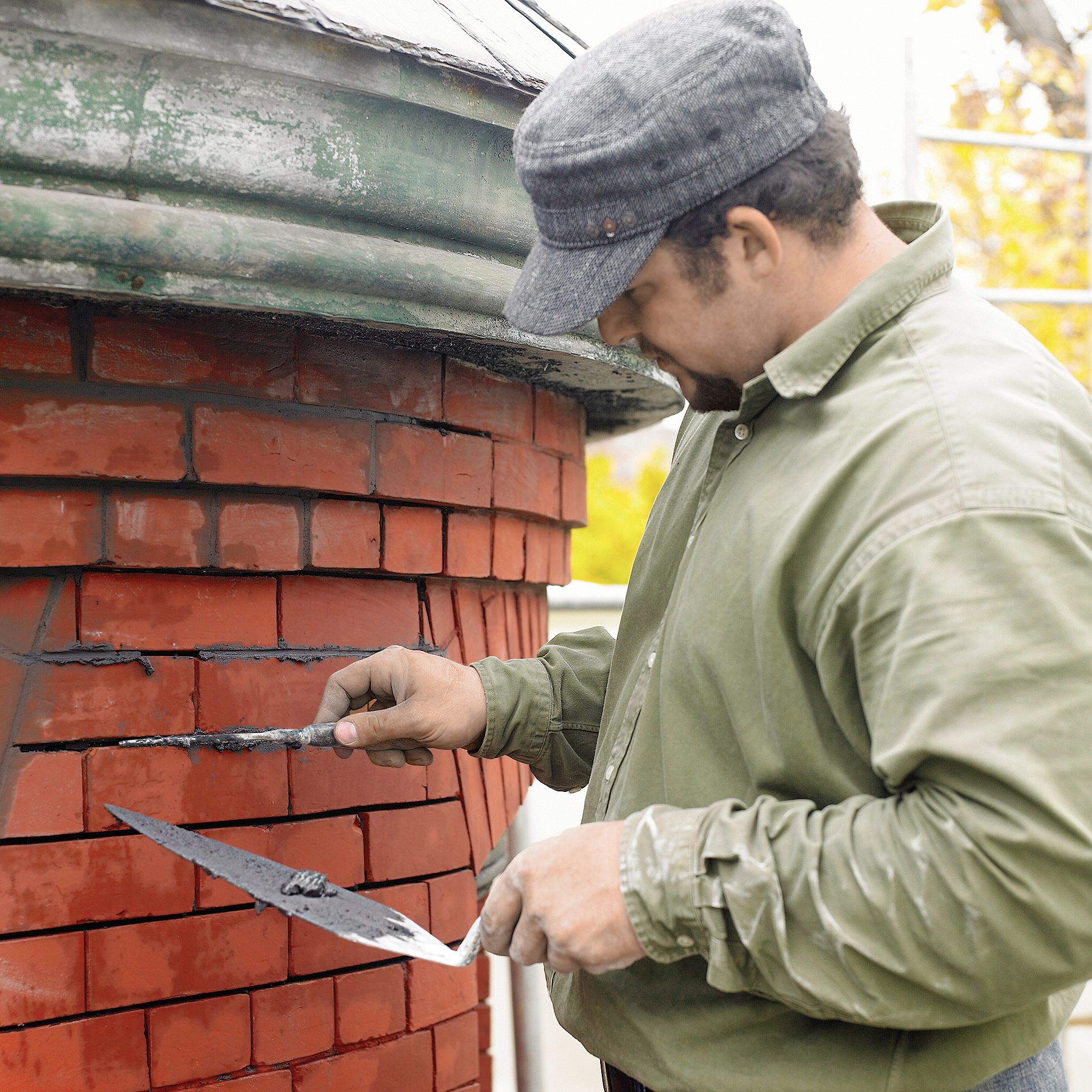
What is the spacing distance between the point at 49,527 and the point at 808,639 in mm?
941

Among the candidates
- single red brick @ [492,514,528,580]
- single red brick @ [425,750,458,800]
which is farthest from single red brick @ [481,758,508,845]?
single red brick @ [492,514,528,580]

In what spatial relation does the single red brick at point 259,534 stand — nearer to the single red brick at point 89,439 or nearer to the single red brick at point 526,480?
the single red brick at point 89,439

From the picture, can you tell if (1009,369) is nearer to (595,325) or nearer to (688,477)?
(688,477)

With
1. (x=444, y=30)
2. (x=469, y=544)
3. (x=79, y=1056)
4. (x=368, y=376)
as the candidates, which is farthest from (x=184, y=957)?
(x=444, y=30)

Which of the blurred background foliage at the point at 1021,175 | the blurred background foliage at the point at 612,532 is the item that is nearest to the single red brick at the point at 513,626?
the blurred background foliage at the point at 1021,175

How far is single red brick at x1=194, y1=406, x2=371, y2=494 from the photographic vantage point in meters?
1.49

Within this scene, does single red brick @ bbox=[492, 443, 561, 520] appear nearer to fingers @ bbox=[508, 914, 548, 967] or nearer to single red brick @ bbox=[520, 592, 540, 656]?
single red brick @ bbox=[520, 592, 540, 656]

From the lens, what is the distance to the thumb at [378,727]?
154 cm

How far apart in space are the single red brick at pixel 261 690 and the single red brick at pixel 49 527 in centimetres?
22

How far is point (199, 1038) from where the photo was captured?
1504mm

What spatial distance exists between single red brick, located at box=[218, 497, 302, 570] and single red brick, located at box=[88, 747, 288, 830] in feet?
0.87

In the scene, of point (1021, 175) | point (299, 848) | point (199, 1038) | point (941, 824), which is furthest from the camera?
point (1021, 175)

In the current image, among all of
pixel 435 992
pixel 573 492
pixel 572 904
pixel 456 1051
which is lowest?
pixel 456 1051

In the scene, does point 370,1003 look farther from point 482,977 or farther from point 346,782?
point 482,977
